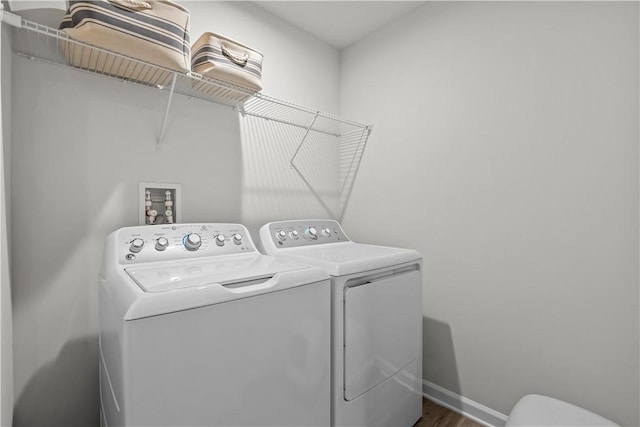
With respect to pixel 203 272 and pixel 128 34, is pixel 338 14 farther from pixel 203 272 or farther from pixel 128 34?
pixel 203 272

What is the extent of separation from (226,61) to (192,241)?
0.86 metres

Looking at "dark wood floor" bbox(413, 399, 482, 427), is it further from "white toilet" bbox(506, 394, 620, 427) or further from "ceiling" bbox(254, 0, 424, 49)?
"ceiling" bbox(254, 0, 424, 49)

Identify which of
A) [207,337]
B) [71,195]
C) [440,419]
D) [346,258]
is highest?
[71,195]

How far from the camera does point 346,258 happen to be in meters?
1.47

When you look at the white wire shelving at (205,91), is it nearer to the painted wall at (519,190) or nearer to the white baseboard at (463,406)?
the painted wall at (519,190)

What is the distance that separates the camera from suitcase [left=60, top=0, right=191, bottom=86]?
1.13 m

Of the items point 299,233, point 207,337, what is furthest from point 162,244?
point 299,233

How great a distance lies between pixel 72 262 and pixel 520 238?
2127mm

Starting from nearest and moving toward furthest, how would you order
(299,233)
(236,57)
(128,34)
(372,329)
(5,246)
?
(5,246) → (128,34) → (372,329) → (236,57) → (299,233)

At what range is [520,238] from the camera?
1.60 m

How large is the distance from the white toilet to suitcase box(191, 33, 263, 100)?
1.94 m

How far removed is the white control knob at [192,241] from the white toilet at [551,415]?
155cm

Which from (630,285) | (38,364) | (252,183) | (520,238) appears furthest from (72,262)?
(630,285)

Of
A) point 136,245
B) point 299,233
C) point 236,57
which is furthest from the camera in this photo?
point 299,233
